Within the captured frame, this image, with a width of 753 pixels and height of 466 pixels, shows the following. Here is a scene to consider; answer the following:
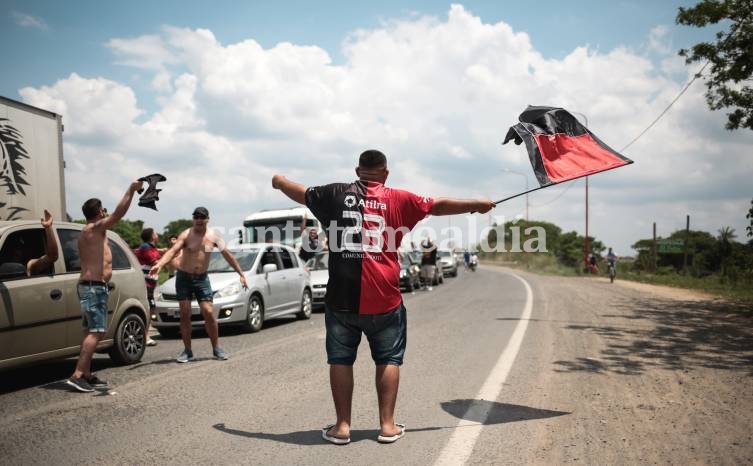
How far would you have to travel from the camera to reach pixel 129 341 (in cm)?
749

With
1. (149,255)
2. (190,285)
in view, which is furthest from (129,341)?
(149,255)

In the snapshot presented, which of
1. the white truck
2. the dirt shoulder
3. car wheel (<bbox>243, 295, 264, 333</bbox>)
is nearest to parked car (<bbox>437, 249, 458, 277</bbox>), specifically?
the dirt shoulder

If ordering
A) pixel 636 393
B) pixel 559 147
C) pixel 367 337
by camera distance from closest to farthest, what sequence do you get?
pixel 367 337 < pixel 559 147 < pixel 636 393

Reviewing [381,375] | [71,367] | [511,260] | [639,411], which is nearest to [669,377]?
[639,411]

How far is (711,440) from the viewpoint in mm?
4168

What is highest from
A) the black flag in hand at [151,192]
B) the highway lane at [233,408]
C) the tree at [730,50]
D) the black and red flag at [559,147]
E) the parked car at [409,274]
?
the tree at [730,50]

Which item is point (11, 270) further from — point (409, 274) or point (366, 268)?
point (409, 274)

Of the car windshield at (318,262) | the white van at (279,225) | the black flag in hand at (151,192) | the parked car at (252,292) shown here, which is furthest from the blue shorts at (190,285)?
the white van at (279,225)

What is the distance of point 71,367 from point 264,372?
2654mm

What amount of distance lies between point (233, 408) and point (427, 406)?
170 centimetres

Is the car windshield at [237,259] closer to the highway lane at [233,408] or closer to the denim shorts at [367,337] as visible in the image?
the highway lane at [233,408]

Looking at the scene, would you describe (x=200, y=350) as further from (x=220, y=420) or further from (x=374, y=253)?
(x=374, y=253)

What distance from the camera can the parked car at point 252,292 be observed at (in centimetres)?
1033

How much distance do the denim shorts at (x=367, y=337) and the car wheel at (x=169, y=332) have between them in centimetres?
747
